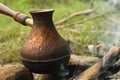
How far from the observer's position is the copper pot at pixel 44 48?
281 cm

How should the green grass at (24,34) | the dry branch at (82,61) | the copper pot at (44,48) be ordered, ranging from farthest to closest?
the green grass at (24,34)
the dry branch at (82,61)
the copper pot at (44,48)

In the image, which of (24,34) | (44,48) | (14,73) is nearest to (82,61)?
(44,48)

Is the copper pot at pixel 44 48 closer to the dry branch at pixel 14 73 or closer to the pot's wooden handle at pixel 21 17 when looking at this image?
the dry branch at pixel 14 73

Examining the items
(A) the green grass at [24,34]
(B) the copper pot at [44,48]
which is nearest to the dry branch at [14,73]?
(B) the copper pot at [44,48]

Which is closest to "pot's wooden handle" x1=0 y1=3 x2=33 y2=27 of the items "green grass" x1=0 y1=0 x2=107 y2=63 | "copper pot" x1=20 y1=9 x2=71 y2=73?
"copper pot" x1=20 y1=9 x2=71 y2=73

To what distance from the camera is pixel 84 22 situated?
19.4 feet

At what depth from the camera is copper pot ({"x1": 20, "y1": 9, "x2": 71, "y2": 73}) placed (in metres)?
2.81

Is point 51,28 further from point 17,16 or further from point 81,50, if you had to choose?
point 81,50

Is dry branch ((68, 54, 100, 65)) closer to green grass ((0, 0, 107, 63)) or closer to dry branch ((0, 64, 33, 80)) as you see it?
dry branch ((0, 64, 33, 80))

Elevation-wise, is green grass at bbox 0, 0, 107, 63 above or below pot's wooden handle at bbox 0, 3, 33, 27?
below

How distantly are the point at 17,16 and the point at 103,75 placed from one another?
1.14m

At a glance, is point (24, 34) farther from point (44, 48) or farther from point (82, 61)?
point (44, 48)

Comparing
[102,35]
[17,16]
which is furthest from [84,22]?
[17,16]

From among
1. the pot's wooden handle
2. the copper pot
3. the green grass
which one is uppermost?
the pot's wooden handle
